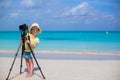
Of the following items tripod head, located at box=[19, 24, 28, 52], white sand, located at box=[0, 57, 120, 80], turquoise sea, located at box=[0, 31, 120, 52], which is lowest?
white sand, located at box=[0, 57, 120, 80]

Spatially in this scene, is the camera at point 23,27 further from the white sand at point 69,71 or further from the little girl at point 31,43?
the white sand at point 69,71

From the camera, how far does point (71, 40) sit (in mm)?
2572

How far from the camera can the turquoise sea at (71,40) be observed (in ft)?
7.41

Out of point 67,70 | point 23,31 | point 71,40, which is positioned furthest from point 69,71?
point 23,31

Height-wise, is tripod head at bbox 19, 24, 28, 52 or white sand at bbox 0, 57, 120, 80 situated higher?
tripod head at bbox 19, 24, 28, 52

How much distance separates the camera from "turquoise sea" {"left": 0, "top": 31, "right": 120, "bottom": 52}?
2.26 metres

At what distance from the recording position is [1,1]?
7.43ft

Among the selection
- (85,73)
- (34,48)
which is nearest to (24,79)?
(34,48)

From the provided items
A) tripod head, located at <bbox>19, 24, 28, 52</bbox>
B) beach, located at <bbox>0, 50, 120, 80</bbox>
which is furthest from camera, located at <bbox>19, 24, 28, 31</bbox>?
beach, located at <bbox>0, 50, 120, 80</bbox>

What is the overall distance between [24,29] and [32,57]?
23 centimetres

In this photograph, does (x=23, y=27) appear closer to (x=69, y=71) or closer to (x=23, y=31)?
(x=23, y=31)

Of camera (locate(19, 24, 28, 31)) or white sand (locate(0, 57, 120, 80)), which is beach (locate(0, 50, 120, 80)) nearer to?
white sand (locate(0, 57, 120, 80))

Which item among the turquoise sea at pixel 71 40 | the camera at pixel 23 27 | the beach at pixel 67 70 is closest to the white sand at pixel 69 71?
the beach at pixel 67 70

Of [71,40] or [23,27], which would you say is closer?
[23,27]
